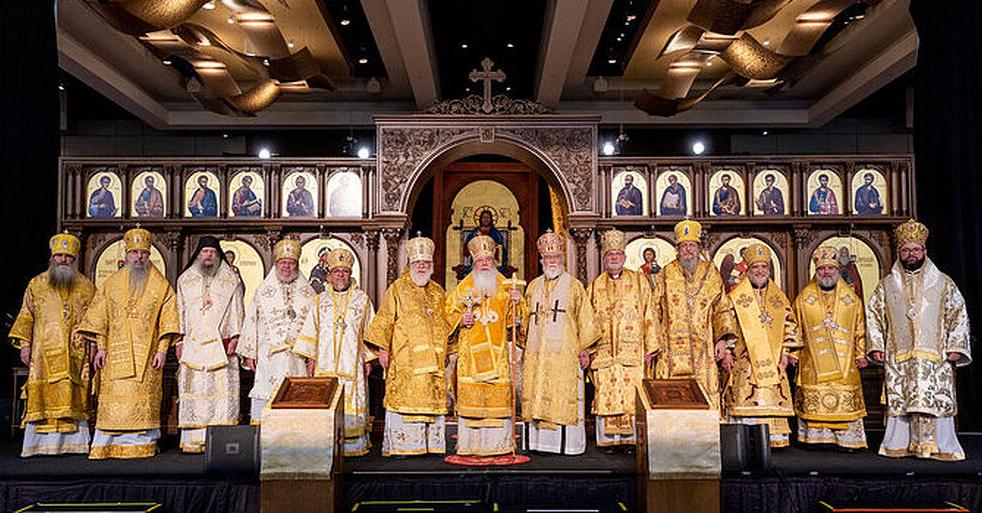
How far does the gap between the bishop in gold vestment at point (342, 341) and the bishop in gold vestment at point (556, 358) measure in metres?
1.15

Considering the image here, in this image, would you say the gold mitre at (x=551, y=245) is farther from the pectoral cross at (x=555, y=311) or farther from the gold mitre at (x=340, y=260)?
the gold mitre at (x=340, y=260)

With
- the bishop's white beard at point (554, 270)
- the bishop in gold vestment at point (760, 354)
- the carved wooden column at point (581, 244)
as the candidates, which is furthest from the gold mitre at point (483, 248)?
the carved wooden column at point (581, 244)

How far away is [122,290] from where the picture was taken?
6.78 metres

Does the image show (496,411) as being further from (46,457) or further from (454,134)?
(454,134)

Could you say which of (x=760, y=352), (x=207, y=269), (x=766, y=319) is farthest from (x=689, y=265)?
(x=207, y=269)

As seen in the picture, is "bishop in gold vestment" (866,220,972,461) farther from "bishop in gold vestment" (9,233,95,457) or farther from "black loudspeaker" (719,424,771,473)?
"bishop in gold vestment" (9,233,95,457)

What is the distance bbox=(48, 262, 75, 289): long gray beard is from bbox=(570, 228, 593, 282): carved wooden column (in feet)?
15.6

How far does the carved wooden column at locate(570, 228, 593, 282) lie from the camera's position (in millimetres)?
9570

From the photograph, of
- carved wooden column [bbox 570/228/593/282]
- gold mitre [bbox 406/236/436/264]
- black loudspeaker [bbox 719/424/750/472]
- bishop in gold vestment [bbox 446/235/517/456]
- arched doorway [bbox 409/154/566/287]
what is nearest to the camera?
black loudspeaker [bbox 719/424/750/472]

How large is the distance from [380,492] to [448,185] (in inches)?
281

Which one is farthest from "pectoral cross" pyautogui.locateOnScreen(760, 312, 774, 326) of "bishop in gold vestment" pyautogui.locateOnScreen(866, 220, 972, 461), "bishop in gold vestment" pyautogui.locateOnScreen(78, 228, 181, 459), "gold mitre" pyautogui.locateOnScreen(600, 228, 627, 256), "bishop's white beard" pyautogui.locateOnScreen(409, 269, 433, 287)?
"bishop in gold vestment" pyautogui.locateOnScreen(78, 228, 181, 459)

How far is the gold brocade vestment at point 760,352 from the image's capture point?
6.79 metres

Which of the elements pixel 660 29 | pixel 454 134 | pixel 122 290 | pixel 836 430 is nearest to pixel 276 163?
pixel 454 134

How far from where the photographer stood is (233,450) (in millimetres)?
5711
